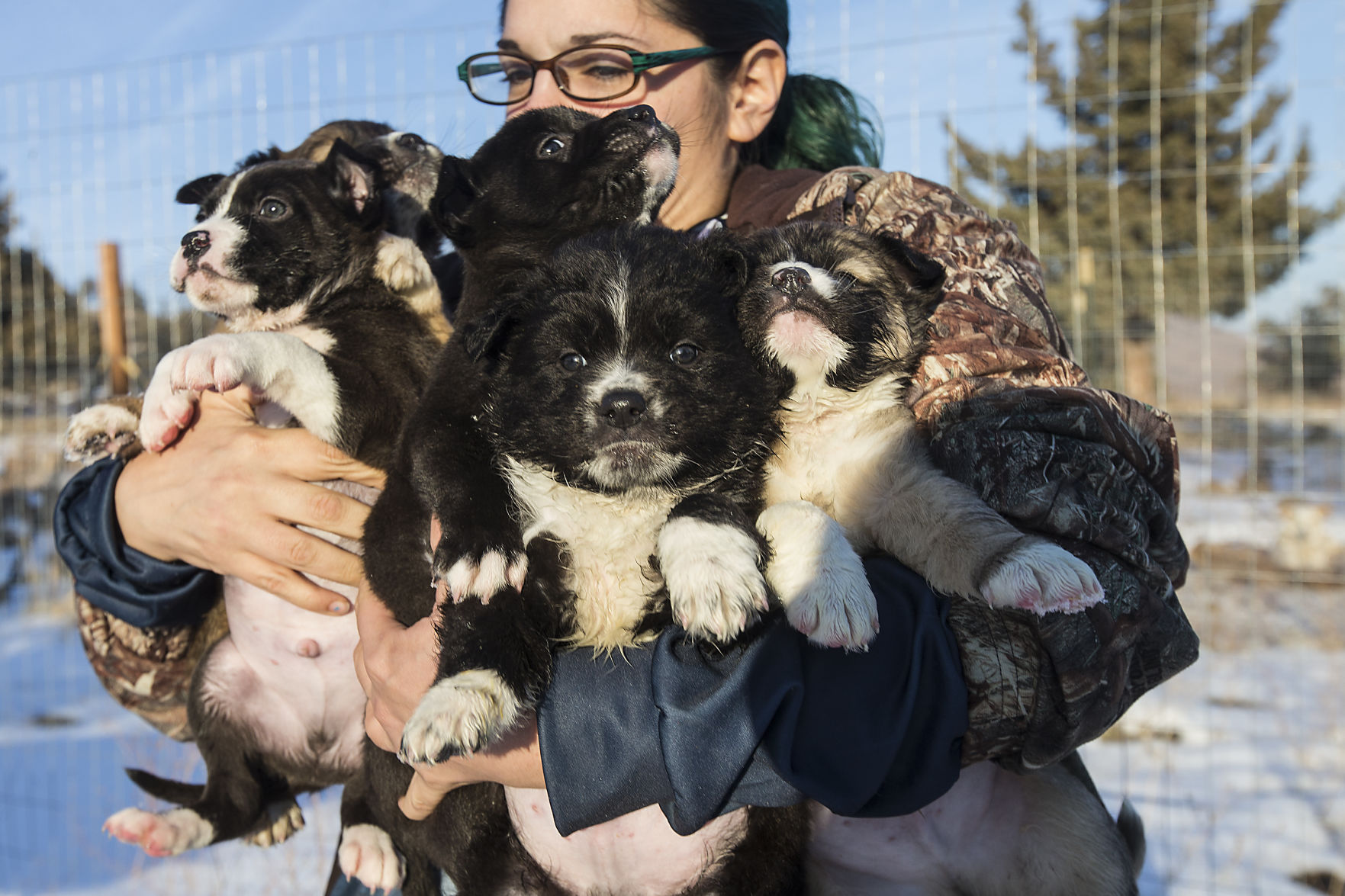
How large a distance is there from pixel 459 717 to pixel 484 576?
295 mm

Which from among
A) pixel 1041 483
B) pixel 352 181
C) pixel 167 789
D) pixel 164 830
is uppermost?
pixel 352 181

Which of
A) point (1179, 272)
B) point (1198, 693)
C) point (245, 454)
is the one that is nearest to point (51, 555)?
point (245, 454)

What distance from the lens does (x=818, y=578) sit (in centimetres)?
182

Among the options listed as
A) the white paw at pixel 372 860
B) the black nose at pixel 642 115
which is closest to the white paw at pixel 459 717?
the white paw at pixel 372 860

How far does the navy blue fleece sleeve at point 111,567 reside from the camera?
2.71 metres

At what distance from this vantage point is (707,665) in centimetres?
172

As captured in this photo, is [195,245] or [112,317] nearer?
[195,245]

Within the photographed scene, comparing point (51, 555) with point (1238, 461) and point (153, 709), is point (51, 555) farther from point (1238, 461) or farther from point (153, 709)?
point (1238, 461)

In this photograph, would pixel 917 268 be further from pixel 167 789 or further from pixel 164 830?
pixel 167 789

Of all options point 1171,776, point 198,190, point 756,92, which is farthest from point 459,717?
point 1171,776

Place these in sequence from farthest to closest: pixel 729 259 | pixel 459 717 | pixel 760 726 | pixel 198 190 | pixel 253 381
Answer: pixel 198 190, pixel 253 381, pixel 729 259, pixel 459 717, pixel 760 726

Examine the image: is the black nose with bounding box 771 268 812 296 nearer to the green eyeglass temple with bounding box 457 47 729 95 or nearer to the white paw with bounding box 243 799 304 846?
the green eyeglass temple with bounding box 457 47 729 95

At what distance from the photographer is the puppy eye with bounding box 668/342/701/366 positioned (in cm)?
203

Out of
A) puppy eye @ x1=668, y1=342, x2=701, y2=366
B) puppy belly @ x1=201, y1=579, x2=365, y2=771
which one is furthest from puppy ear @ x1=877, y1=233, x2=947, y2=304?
puppy belly @ x1=201, y1=579, x2=365, y2=771
